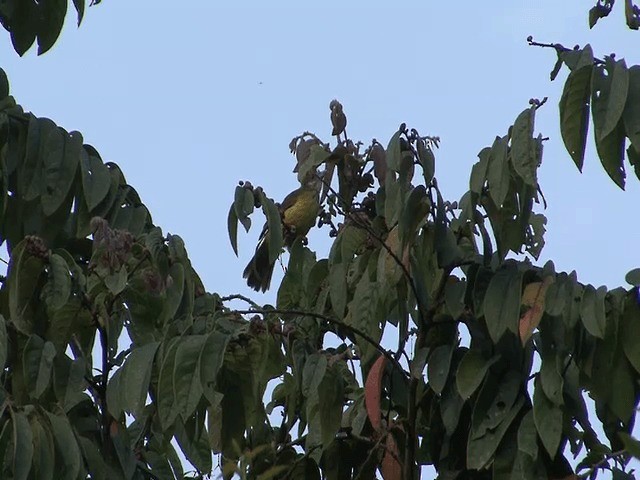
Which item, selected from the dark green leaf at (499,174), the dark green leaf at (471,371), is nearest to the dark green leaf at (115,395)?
the dark green leaf at (471,371)

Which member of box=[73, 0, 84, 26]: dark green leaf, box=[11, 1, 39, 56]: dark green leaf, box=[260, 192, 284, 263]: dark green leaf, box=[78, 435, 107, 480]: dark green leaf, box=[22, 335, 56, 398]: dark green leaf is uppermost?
box=[73, 0, 84, 26]: dark green leaf

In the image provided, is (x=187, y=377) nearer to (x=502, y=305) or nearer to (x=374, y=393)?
(x=374, y=393)

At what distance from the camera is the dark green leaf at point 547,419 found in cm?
188

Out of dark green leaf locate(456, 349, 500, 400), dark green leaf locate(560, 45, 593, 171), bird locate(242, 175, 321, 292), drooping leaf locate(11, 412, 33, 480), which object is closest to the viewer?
drooping leaf locate(11, 412, 33, 480)

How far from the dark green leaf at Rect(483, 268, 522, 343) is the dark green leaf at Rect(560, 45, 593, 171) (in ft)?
0.74

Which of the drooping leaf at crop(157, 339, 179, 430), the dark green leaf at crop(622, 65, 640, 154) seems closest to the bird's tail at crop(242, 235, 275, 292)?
the drooping leaf at crop(157, 339, 179, 430)

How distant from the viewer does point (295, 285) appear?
2553 millimetres

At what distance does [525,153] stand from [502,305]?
22cm

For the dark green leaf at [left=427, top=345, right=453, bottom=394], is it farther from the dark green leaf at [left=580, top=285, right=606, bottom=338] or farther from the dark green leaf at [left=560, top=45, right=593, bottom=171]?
the dark green leaf at [left=560, top=45, right=593, bottom=171]

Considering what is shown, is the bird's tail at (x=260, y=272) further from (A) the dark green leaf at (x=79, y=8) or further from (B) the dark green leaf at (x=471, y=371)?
(B) the dark green leaf at (x=471, y=371)

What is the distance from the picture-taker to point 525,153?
193cm

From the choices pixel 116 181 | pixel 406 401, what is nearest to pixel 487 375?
pixel 406 401

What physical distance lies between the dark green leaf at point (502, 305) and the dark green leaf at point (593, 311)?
101 millimetres

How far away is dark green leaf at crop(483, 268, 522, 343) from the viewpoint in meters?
1.95
